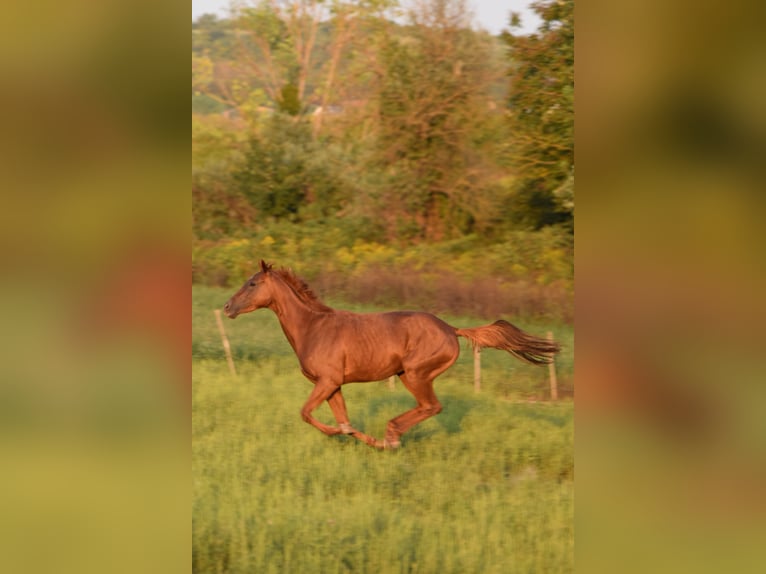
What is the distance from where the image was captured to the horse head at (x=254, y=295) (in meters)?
6.14

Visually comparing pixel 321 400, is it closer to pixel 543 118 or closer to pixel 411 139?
pixel 543 118

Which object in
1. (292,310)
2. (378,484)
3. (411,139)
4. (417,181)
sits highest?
Answer: (411,139)

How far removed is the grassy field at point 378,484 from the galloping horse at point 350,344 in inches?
13.5

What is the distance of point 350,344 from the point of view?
618 cm

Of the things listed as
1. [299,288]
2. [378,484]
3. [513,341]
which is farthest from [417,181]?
[378,484]

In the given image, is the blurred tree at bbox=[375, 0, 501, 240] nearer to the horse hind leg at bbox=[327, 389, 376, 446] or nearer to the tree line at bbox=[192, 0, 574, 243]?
the tree line at bbox=[192, 0, 574, 243]

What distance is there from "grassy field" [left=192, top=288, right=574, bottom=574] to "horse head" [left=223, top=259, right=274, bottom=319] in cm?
100

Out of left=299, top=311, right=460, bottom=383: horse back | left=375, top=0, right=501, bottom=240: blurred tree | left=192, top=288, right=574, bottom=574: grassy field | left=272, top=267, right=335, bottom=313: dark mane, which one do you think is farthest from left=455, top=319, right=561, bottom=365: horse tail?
left=375, top=0, right=501, bottom=240: blurred tree

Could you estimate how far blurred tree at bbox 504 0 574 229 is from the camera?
1445 cm

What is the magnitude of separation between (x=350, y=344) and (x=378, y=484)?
1.10 meters
